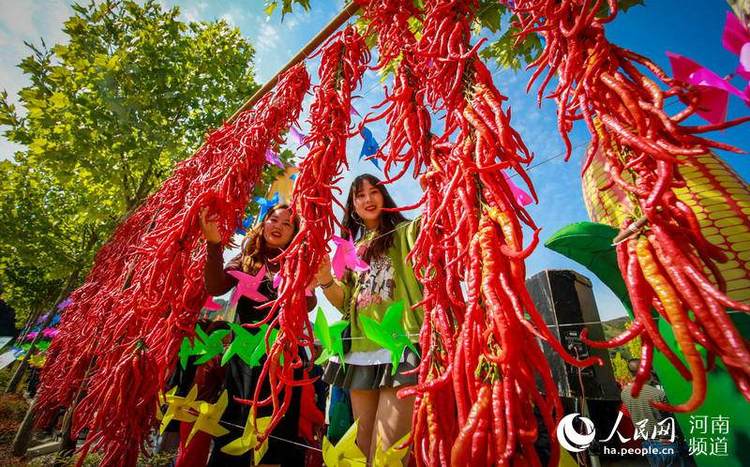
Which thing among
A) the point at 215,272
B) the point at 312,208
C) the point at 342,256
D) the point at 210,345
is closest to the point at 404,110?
the point at 312,208

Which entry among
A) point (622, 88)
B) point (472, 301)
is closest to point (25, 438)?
point (472, 301)

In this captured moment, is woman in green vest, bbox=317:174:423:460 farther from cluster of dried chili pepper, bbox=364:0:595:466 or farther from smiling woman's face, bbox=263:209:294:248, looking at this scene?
smiling woman's face, bbox=263:209:294:248

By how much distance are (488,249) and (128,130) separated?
414 cm

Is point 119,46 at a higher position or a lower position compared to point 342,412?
higher

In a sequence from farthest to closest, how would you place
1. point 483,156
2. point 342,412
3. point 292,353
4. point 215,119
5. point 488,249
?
point 215,119
point 342,412
point 292,353
point 483,156
point 488,249

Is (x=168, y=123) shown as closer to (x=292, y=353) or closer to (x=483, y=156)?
(x=292, y=353)

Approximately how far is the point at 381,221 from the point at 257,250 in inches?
40.9

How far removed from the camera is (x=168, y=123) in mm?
3975

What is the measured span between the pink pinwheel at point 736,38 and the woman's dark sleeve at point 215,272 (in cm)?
195

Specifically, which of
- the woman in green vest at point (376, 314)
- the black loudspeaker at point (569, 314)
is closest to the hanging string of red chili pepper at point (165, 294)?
the woman in green vest at point (376, 314)

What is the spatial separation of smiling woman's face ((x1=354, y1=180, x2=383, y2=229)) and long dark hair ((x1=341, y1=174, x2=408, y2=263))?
3 centimetres

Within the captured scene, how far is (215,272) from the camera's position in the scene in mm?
1768

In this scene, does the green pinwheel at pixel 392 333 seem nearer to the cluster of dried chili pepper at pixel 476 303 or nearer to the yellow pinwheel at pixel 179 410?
the cluster of dried chili pepper at pixel 476 303

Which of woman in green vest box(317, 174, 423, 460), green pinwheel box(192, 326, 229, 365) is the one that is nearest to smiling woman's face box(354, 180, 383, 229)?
woman in green vest box(317, 174, 423, 460)
